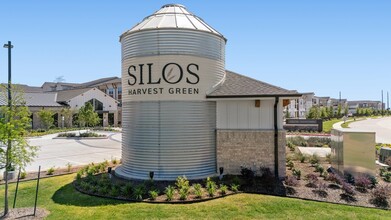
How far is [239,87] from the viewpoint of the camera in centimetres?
1255

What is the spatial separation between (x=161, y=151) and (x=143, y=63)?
3822mm

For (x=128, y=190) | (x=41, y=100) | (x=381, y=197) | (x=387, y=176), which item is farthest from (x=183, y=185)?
(x=41, y=100)

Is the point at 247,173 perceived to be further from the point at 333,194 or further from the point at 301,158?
the point at 301,158

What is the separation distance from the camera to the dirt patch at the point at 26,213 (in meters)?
8.20

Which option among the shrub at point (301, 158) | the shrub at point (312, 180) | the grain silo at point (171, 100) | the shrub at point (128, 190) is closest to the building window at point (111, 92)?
the grain silo at point (171, 100)

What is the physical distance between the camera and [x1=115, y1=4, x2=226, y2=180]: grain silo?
11711 millimetres

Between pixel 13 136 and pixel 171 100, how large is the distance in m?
5.70

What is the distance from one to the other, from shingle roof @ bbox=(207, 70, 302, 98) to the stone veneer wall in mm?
1548

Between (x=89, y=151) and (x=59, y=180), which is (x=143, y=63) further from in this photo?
(x=89, y=151)

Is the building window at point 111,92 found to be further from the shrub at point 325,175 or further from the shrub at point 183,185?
the shrub at point 325,175

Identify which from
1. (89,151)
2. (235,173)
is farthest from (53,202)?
(89,151)

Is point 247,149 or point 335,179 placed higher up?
point 247,149

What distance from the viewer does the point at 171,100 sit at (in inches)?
462

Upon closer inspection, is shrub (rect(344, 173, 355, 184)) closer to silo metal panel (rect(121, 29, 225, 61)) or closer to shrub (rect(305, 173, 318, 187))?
shrub (rect(305, 173, 318, 187))
